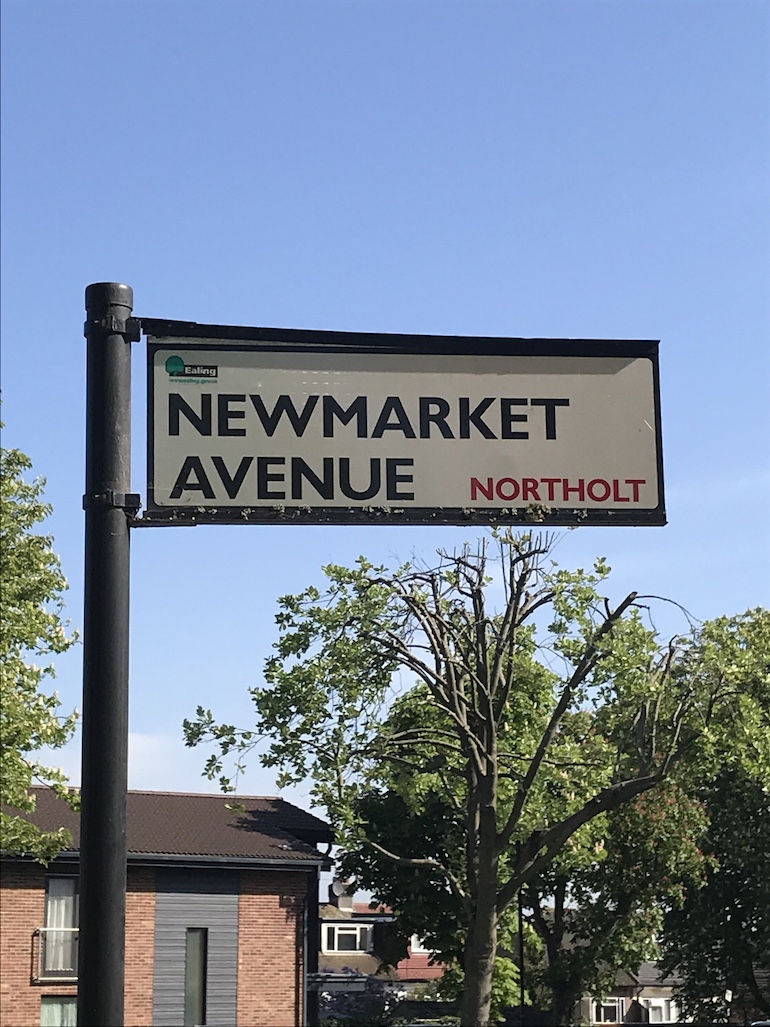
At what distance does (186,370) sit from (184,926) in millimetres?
41844


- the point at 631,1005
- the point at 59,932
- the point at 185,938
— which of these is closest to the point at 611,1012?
the point at 631,1005

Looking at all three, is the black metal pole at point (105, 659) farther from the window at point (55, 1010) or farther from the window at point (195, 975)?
the window at point (195, 975)

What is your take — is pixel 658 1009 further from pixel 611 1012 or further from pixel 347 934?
pixel 347 934

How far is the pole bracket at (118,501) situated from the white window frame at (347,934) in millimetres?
74895

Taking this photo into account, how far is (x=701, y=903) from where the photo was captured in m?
48.9

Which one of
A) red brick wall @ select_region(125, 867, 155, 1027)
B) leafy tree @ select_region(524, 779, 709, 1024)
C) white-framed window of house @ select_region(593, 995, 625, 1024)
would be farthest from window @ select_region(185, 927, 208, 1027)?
white-framed window of house @ select_region(593, 995, 625, 1024)

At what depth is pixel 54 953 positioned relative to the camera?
40781 mm

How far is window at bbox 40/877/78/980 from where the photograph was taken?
133 feet

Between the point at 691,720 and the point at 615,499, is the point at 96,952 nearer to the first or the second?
the point at 615,499

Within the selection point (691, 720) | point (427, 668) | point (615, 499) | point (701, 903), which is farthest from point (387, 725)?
point (615, 499)

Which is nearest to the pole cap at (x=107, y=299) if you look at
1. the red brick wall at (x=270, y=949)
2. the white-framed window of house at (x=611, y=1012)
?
the red brick wall at (x=270, y=949)

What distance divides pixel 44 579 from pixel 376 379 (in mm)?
24404

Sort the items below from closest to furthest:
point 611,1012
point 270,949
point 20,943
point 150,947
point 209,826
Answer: point 20,943 < point 150,947 < point 270,949 < point 209,826 < point 611,1012

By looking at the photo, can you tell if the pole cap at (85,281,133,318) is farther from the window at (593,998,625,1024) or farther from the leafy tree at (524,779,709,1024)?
the window at (593,998,625,1024)
